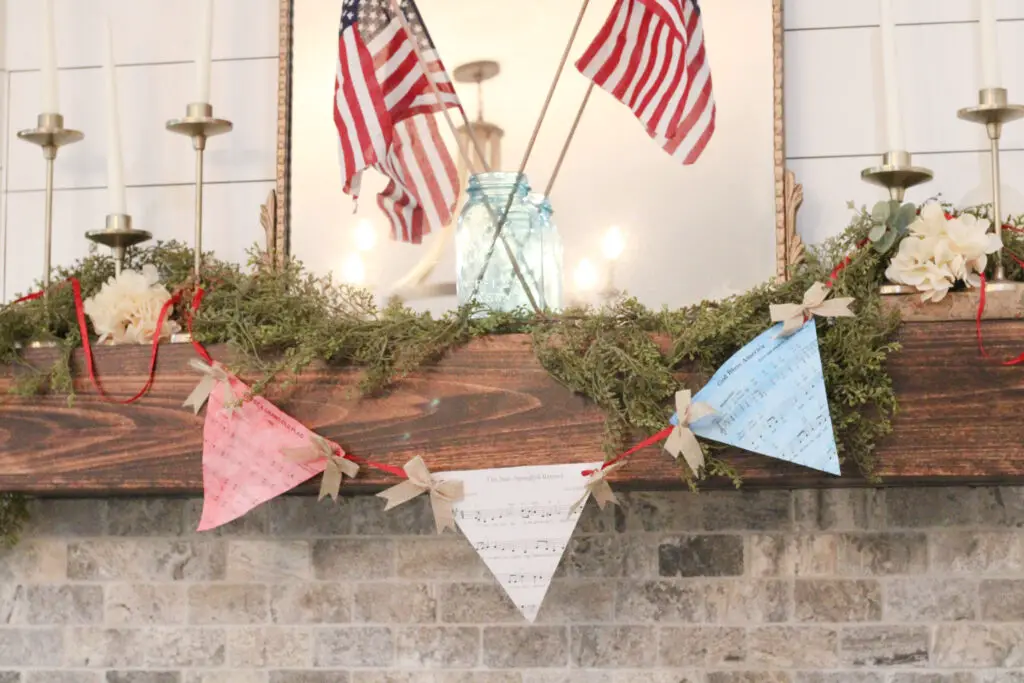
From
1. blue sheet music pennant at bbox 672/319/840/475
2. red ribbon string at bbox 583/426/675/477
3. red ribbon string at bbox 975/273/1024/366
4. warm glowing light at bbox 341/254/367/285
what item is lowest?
red ribbon string at bbox 583/426/675/477

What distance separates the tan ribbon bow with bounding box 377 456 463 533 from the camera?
1.43m

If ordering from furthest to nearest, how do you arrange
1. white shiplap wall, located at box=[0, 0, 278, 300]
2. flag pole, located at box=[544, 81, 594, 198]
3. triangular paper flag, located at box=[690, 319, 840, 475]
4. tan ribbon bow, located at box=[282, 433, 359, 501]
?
white shiplap wall, located at box=[0, 0, 278, 300], flag pole, located at box=[544, 81, 594, 198], tan ribbon bow, located at box=[282, 433, 359, 501], triangular paper flag, located at box=[690, 319, 840, 475]

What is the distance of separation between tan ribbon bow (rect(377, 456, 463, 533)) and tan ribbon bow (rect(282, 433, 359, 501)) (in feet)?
0.21

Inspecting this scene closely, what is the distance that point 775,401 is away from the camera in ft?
4.45

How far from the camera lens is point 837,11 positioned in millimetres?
1766

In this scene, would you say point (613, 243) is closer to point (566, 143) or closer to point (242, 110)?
point (566, 143)

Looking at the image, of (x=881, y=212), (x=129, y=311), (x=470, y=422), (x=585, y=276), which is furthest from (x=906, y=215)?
(x=129, y=311)

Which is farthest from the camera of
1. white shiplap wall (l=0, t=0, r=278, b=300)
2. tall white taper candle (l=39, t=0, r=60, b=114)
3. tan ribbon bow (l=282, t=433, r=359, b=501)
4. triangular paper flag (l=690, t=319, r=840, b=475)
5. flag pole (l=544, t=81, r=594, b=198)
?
white shiplap wall (l=0, t=0, r=278, b=300)

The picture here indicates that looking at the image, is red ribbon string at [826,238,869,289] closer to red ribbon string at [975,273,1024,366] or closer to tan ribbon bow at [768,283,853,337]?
tan ribbon bow at [768,283,853,337]

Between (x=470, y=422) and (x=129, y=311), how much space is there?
1.70 feet

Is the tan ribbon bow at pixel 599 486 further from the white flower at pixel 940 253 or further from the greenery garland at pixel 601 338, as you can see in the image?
the white flower at pixel 940 253

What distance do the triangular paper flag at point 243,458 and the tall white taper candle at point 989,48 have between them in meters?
1.04

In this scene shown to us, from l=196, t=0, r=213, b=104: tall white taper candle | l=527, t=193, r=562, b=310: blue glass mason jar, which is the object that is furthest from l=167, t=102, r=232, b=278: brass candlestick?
l=527, t=193, r=562, b=310: blue glass mason jar

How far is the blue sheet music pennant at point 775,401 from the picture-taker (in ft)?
4.37
